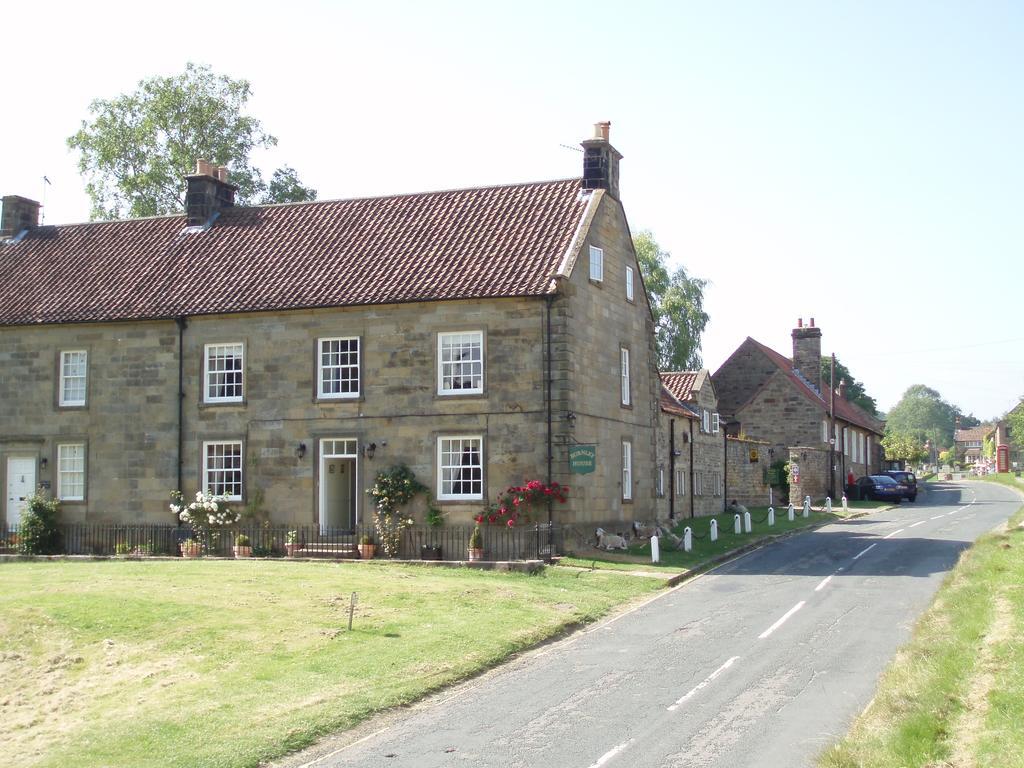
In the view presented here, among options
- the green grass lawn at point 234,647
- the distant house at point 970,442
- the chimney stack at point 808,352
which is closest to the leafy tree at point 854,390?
the chimney stack at point 808,352

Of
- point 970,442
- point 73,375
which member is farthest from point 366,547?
point 970,442

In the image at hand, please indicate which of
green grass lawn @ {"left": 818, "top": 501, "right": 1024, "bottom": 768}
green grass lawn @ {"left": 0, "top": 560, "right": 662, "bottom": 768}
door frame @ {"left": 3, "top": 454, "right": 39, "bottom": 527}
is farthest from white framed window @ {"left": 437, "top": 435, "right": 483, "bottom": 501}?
green grass lawn @ {"left": 818, "top": 501, "right": 1024, "bottom": 768}

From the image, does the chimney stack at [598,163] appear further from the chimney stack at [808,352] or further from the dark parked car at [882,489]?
the chimney stack at [808,352]

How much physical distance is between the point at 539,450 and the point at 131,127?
3150 cm

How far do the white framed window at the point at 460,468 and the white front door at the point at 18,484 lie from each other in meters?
12.8

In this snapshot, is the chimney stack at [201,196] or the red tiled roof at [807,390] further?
the red tiled roof at [807,390]

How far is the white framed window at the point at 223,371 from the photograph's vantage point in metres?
31.2

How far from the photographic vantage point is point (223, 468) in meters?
31.1

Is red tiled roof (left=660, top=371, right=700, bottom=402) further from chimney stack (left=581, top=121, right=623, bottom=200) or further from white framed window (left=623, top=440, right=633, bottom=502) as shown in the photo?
chimney stack (left=581, top=121, right=623, bottom=200)

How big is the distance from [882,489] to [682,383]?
55.4 ft

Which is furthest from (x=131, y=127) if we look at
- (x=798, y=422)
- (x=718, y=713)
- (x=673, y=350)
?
(x=718, y=713)

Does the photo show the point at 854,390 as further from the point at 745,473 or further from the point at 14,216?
the point at 14,216

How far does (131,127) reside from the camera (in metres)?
50.5

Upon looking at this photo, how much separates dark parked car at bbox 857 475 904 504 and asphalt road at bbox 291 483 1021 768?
32656mm
